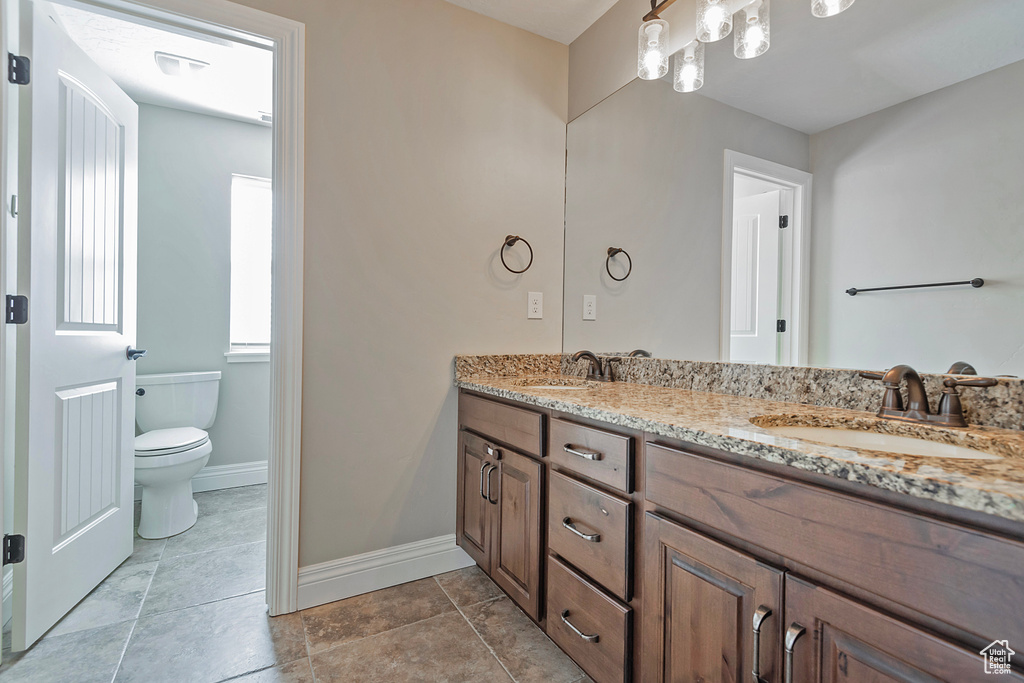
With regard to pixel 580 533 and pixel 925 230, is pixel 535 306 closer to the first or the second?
pixel 580 533

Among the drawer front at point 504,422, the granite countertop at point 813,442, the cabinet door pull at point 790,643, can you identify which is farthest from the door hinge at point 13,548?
the cabinet door pull at point 790,643

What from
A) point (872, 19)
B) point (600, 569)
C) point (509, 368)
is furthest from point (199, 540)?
point (872, 19)

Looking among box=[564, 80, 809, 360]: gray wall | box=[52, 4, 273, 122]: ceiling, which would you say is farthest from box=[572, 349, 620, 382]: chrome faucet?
box=[52, 4, 273, 122]: ceiling

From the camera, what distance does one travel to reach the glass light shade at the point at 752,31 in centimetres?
146

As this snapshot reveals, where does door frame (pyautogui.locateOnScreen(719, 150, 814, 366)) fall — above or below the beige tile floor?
above

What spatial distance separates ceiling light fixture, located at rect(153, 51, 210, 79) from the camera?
2.36m

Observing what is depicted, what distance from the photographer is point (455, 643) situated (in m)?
1.53

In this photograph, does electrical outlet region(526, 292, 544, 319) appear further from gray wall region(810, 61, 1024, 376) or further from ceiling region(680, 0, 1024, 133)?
gray wall region(810, 61, 1024, 376)

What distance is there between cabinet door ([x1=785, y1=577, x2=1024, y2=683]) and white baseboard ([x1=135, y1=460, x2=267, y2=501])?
10.4 ft

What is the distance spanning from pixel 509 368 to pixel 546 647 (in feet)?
3.49

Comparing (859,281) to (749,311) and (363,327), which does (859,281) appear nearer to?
(749,311)

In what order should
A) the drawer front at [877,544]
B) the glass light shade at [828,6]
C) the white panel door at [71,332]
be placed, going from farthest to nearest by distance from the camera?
the white panel door at [71,332] → the glass light shade at [828,6] → the drawer front at [877,544]

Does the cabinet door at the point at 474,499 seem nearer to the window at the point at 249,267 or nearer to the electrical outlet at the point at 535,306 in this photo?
the electrical outlet at the point at 535,306

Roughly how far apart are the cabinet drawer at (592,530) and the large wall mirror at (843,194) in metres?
0.69
